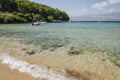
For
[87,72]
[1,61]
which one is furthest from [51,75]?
[1,61]

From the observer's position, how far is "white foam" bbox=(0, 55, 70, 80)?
32.4 feet

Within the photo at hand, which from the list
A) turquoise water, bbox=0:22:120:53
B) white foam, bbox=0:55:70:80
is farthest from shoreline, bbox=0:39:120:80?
turquoise water, bbox=0:22:120:53

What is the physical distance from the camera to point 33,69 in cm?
1102

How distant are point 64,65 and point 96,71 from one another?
207 centimetres

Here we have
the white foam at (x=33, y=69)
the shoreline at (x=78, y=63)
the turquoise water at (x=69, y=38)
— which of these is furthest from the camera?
the turquoise water at (x=69, y=38)

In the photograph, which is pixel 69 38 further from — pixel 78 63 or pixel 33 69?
pixel 33 69

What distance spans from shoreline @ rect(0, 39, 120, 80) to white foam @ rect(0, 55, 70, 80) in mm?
622

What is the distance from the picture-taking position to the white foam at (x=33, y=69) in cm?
987

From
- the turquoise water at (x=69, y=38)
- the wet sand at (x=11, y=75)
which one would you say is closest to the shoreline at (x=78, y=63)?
the wet sand at (x=11, y=75)

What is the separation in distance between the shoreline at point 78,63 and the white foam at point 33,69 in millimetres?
622

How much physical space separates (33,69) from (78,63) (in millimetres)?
3046

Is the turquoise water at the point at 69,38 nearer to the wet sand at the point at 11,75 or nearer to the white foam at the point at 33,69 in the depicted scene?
the white foam at the point at 33,69

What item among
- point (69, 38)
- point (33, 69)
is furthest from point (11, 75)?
point (69, 38)

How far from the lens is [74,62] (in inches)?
500
